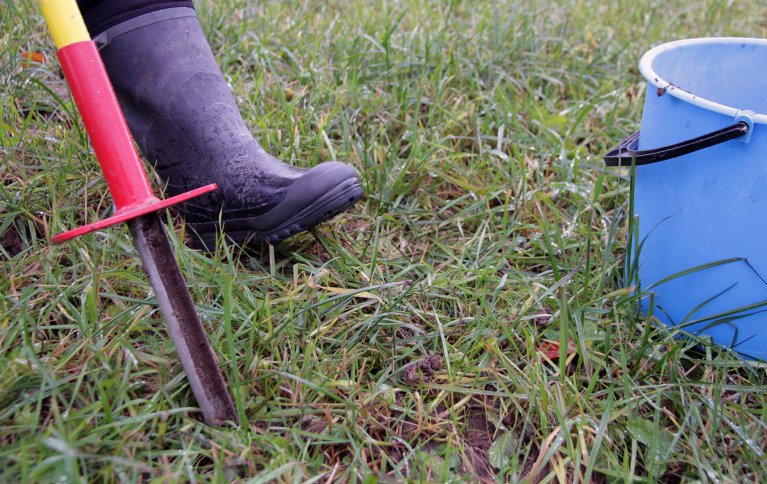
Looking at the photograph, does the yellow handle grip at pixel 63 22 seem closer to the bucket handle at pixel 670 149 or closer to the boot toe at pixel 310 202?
the boot toe at pixel 310 202

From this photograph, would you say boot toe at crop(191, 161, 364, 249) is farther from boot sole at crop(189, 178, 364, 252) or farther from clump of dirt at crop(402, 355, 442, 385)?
clump of dirt at crop(402, 355, 442, 385)

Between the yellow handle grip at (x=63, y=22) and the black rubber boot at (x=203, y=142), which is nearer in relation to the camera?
the yellow handle grip at (x=63, y=22)

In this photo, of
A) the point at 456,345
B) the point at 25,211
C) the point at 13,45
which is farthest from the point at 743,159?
the point at 13,45

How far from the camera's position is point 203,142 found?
1.32 metres

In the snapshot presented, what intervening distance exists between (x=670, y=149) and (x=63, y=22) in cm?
100

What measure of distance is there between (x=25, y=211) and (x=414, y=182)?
87cm

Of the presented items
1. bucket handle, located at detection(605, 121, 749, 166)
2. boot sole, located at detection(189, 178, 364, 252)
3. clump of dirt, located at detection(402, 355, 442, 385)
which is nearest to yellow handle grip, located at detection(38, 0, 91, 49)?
boot sole, located at detection(189, 178, 364, 252)

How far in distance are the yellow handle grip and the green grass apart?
39 centimetres

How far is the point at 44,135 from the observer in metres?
1.45

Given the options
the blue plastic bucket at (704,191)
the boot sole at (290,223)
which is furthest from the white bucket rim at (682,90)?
the boot sole at (290,223)

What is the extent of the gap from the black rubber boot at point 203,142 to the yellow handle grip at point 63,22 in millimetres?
356

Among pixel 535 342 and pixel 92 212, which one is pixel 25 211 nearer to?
pixel 92 212

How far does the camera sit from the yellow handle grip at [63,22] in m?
0.91

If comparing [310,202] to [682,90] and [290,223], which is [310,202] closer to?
[290,223]
